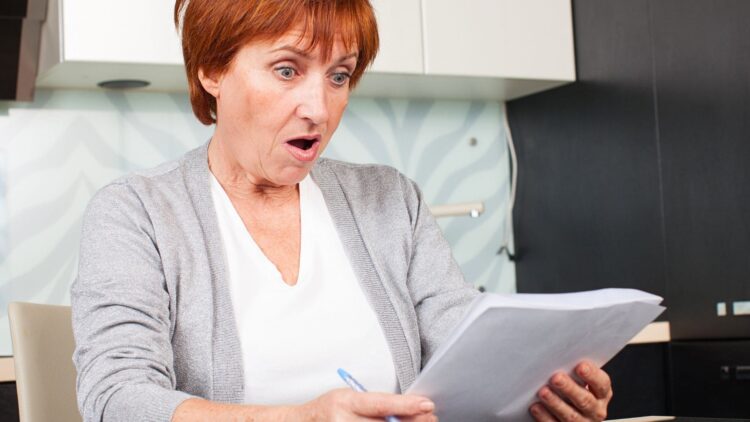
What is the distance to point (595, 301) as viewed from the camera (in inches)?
39.9

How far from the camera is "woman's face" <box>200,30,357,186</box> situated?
127cm

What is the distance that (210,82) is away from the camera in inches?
53.1

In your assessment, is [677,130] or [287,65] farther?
[677,130]

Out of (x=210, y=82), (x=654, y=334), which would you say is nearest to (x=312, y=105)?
(x=210, y=82)

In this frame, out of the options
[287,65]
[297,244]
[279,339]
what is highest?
[287,65]

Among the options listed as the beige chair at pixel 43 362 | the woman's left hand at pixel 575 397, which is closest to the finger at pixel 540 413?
the woman's left hand at pixel 575 397

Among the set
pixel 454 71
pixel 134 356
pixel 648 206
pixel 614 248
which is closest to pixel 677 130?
pixel 648 206

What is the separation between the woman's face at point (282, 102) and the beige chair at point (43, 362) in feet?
1.19

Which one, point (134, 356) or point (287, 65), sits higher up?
point (287, 65)

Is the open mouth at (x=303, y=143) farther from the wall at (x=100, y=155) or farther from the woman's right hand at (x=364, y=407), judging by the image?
the wall at (x=100, y=155)

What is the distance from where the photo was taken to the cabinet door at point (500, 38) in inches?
101

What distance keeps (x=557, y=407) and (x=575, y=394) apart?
0.03 metres

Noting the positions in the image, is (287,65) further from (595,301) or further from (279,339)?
(595,301)

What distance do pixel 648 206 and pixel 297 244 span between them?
1329 mm
